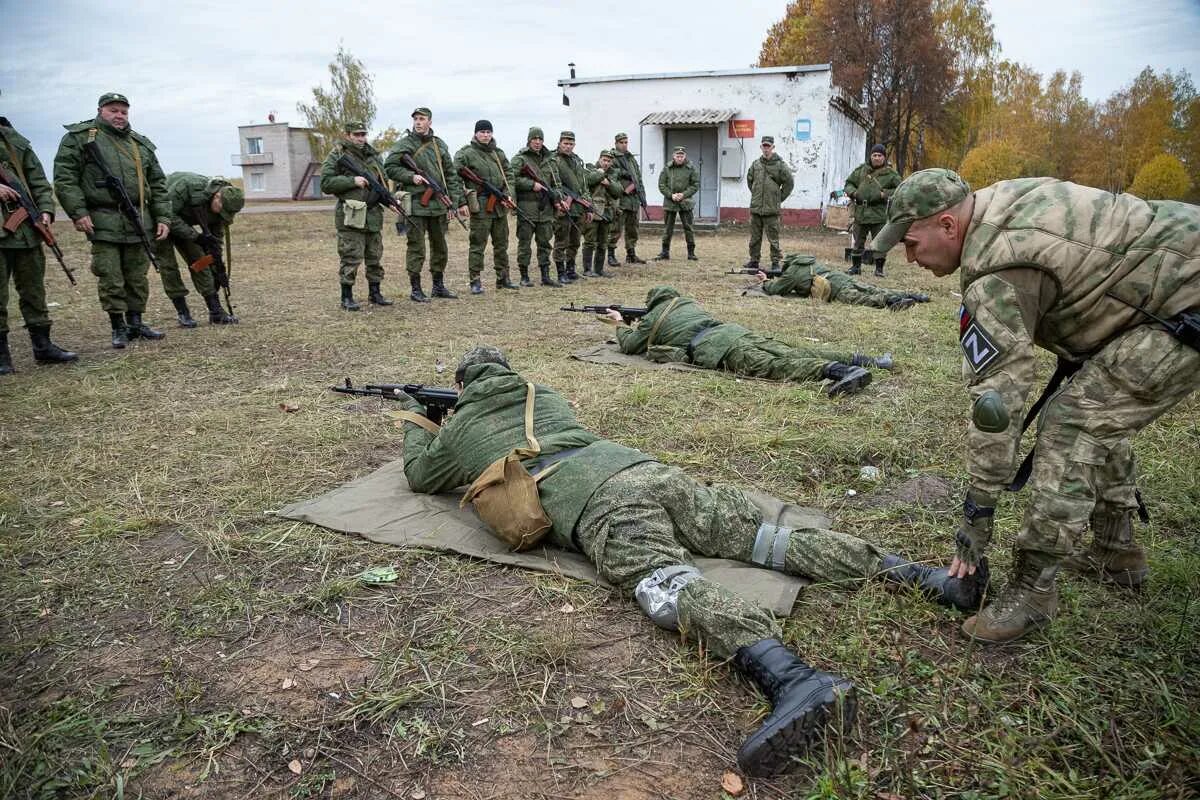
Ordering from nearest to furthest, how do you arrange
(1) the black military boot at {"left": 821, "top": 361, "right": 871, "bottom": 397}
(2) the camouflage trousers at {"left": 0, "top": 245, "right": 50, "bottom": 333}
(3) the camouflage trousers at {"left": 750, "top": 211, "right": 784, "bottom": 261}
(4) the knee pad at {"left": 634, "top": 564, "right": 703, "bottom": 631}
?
(4) the knee pad at {"left": 634, "top": 564, "right": 703, "bottom": 631} → (1) the black military boot at {"left": 821, "top": 361, "right": 871, "bottom": 397} → (2) the camouflage trousers at {"left": 0, "top": 245, "right": 50, "bottom": 333} → (3) the camouflage trousers at {"left": 750, "top": 211, "right": 784, "bottom": 261}

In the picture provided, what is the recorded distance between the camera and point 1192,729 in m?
2.01

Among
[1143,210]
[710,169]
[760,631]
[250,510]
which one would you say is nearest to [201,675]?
[250,510]

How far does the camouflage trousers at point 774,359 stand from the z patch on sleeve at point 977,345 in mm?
3160

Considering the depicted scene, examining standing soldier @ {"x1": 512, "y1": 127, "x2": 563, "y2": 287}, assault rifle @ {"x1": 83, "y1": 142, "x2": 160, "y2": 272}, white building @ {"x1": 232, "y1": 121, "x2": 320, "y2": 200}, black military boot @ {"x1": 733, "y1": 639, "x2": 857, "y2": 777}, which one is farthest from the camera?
white building @ {"x1": 232, "y1": 121, "x2": 320, "y2": 200}

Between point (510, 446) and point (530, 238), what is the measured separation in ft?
27.4

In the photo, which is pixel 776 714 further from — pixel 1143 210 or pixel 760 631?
pixel 1143 210

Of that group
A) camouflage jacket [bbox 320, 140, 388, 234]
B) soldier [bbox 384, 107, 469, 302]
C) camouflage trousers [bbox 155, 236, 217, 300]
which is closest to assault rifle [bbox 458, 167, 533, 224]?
soldier [bbox 384, 107, 469, 302]

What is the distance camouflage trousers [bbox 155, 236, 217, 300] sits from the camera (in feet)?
24.6

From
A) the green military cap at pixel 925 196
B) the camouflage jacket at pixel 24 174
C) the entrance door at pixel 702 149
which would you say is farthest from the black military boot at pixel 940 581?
the entrance door at pixel 702 149

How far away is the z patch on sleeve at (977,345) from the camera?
2.24 metres

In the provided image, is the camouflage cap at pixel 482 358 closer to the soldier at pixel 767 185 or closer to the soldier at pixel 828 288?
the soldier at pixel 828 288

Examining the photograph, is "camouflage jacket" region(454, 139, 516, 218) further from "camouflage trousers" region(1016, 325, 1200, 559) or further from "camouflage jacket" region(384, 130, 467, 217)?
"camouflage trousers" region(1016, 325, 1200, 559)

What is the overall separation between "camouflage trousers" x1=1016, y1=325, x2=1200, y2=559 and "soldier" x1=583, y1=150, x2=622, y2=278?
10.3m

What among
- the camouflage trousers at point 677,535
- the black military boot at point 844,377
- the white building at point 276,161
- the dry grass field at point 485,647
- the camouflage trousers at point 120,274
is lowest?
the dry grass field at point 485,647
